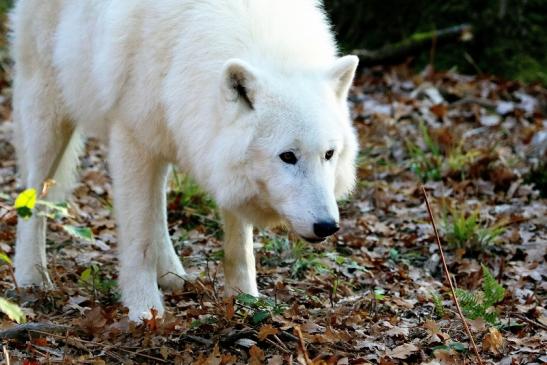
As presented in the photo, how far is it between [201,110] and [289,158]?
0.64m

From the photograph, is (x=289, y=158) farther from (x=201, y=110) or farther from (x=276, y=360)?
(x=276, y=360)

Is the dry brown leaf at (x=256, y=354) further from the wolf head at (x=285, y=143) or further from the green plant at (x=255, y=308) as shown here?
the wolf head at (x=285, y=143)

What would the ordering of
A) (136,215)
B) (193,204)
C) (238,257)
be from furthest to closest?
1. (193,204)
2. (238,257)
3. (136,215)

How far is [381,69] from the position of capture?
10.4m

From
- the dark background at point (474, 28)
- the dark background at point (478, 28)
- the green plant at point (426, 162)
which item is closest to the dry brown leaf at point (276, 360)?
the green plant at point (426, 162)

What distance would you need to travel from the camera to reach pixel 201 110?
14.7 ft

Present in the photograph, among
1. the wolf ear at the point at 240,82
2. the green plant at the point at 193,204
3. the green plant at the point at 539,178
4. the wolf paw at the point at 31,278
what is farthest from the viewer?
the green plant at the point at 539,178

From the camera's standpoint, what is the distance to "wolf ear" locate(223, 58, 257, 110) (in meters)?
4.11

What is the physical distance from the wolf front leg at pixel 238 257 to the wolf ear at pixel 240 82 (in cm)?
106

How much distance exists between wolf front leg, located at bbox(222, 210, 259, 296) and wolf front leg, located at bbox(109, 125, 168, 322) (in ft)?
1.44

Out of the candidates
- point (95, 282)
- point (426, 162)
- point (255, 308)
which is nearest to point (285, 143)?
point (255, 308)

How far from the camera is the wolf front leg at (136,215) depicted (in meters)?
4.93

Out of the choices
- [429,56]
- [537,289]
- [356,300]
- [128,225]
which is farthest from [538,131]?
[128,225]

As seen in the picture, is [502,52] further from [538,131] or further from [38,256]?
[38,256]
